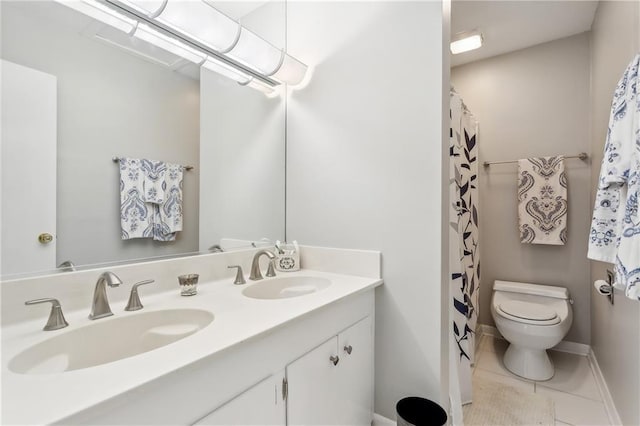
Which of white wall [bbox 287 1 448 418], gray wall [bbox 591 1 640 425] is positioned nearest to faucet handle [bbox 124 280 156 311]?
white wall [bbox 287 1 448 418]

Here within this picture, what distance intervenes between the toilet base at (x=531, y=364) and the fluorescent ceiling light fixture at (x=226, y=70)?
2.50 m

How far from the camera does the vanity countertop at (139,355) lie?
1.64 ft

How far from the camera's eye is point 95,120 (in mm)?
1037

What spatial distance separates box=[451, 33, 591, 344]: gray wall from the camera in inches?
91.5

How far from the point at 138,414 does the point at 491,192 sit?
2890mm

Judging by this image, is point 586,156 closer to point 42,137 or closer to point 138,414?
point 138,414

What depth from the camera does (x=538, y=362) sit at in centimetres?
203

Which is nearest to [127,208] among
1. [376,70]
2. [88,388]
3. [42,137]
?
[42,137]

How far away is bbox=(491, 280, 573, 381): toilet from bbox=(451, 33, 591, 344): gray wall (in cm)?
23

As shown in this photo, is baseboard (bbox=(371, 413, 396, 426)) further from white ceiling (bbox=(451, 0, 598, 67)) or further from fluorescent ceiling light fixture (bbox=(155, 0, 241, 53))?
white ceiling (bbox=(451, 0, 598, 67))

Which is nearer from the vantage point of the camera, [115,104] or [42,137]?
[42,137]

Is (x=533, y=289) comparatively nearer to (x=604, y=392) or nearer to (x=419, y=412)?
(x=604, y=392)

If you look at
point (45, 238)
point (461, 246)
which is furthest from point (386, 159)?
point (45, 238)

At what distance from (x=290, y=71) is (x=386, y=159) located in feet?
2.44
